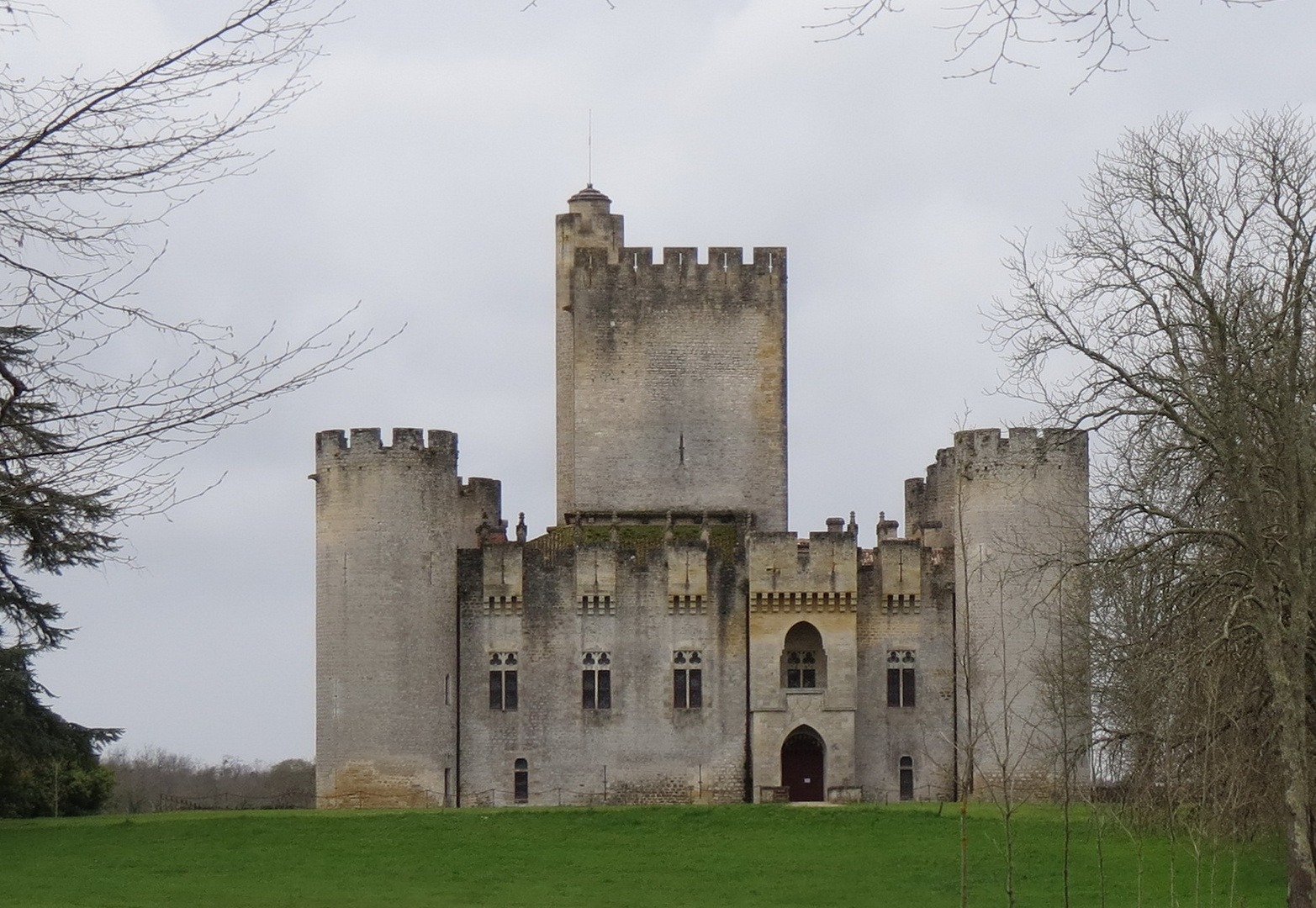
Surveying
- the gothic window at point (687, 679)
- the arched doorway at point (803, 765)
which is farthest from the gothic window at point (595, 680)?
the arched doorway at point (803, 765)

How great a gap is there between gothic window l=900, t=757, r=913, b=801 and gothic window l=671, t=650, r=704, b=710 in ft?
15.3

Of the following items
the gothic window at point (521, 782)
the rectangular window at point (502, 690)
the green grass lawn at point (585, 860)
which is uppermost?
the rectangular window at point (502, 690)

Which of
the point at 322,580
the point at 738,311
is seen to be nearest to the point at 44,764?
the point at 322,580

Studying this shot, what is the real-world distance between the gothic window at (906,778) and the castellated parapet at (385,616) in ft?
32.4

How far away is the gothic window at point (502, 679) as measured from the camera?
5166cm

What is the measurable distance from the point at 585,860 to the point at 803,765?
12.9m

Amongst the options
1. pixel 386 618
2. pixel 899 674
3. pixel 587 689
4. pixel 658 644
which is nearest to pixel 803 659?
pixel 899 674

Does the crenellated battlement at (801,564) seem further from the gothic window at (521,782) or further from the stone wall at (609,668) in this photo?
the gothic window at (521,782)

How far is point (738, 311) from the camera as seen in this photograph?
5572 centimetres

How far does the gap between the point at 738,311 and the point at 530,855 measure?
19.0 m

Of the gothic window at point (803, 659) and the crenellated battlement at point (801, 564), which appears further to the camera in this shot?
the gothic window at point (803, 659)

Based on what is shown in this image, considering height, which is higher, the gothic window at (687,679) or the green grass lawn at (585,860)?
the gothic window at (687,679)

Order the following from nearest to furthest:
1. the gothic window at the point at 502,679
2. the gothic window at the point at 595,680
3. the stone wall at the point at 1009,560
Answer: the stone wall at the point at 1009,560, the gothic window at the point at 595,680, the gothic window at the point at 502,679

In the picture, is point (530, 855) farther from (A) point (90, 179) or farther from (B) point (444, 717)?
(A) point (90, 179)
